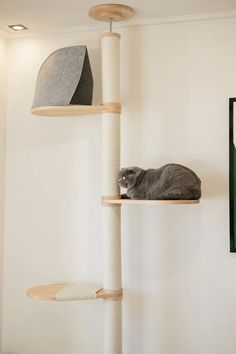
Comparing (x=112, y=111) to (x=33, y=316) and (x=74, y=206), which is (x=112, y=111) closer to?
(x=74, y=206)

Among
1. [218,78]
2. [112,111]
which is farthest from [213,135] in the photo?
[112,111]

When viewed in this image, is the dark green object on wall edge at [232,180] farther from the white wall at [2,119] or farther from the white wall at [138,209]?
the white wall at [2,119]

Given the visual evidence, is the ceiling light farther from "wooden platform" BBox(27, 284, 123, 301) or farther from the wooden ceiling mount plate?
"wooden platform" BBox(27, 284, 123, 301)

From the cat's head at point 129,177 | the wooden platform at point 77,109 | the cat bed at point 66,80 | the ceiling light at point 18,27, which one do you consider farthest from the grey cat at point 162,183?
the ceiling light at point 18,27

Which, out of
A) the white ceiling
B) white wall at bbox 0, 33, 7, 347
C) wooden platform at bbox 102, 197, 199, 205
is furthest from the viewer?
white wall at bbox 0, 33, 7, 347

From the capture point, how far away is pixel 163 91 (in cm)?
263

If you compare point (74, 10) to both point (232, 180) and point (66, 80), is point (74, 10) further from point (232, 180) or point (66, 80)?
point (232, 180)

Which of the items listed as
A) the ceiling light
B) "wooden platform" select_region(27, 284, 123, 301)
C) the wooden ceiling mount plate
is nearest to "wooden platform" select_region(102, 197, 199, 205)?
"wooden platform" select_region(27, 284, 123, 301)

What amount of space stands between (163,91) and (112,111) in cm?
36

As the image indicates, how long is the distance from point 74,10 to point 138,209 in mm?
1150

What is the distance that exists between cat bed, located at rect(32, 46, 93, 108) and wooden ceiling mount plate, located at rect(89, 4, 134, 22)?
20cm

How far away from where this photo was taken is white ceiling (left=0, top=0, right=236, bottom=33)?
2.34m

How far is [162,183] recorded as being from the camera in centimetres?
228

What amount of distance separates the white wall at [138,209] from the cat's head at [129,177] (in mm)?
301
